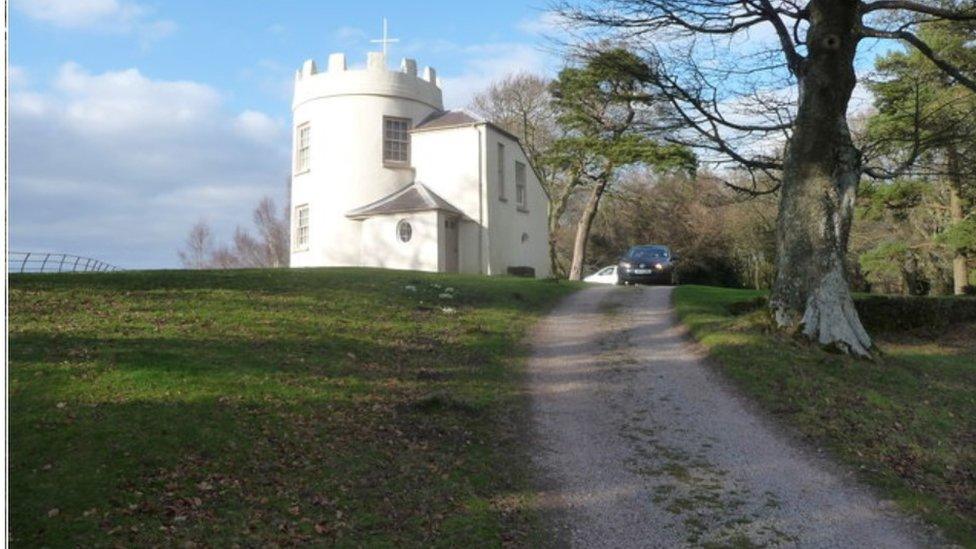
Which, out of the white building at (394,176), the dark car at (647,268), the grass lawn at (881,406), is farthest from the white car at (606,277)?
the grass lawn at (881,406)

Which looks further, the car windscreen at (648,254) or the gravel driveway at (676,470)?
the car windscreen at (648,254)

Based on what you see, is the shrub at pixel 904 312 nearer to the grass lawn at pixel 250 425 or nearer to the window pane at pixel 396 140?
the grass lawn at pixel 250 425

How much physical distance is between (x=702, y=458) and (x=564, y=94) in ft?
84.4

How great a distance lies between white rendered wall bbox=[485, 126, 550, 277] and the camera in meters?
31.0

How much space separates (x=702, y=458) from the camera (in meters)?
9.31

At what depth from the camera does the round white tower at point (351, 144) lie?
31328 mm

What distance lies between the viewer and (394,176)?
31781 mm

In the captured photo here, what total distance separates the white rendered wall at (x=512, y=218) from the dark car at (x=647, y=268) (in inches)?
175

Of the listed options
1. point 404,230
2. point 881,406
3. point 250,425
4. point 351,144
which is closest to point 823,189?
point 881,406

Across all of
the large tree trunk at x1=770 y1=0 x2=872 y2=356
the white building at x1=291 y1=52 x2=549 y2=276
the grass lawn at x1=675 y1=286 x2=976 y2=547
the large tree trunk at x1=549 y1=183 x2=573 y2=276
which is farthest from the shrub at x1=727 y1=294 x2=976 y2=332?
the large tree trunk at x1=549 y1=183 x2=573 y2=276

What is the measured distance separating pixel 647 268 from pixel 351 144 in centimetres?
1307

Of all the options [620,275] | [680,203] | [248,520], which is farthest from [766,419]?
[680,203]

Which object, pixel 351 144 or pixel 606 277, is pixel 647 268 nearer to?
pixel 606 277

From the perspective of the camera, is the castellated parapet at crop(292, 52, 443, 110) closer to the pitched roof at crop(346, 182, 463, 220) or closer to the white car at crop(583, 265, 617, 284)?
the pitched roof at crop(346, 182, 463, 220)
